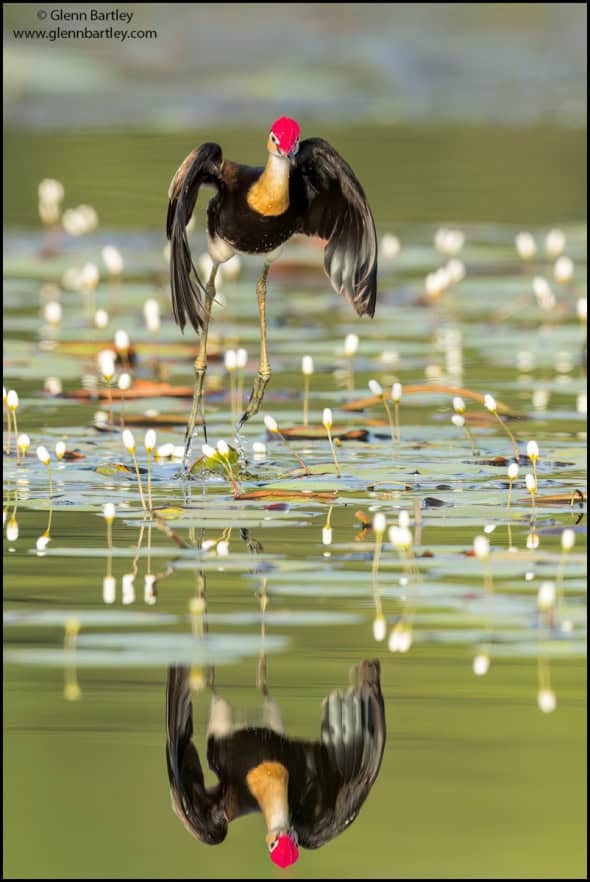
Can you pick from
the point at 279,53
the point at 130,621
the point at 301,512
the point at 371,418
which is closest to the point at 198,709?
the point at 130,621

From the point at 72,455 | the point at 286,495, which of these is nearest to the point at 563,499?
the point at 286,495

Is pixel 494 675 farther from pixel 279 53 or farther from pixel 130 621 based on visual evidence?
pixel 279 53

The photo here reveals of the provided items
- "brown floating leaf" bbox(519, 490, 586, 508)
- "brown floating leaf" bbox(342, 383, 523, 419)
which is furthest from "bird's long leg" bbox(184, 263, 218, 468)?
"brown floating leaf" bbox(519, 490, 586, 508)

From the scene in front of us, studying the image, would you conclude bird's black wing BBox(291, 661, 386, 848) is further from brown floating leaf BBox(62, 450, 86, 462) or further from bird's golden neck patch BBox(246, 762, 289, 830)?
brown floating leaf BBox(62, 450, 86, 462)

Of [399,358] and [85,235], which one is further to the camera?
[85,235]

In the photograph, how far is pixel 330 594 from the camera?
18.0ft

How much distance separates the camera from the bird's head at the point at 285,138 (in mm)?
6941

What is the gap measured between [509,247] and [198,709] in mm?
11172

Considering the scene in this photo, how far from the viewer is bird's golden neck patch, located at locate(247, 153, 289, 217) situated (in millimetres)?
7133

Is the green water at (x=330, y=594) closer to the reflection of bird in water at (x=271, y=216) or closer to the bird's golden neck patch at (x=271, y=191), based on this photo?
the reflection of bird in water at (x=271, y=216)

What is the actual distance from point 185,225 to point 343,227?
1058mm

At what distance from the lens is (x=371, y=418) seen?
8500 millimetres

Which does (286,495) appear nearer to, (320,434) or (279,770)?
(320,434)

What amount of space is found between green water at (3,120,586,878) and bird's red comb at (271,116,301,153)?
44.1 inches
